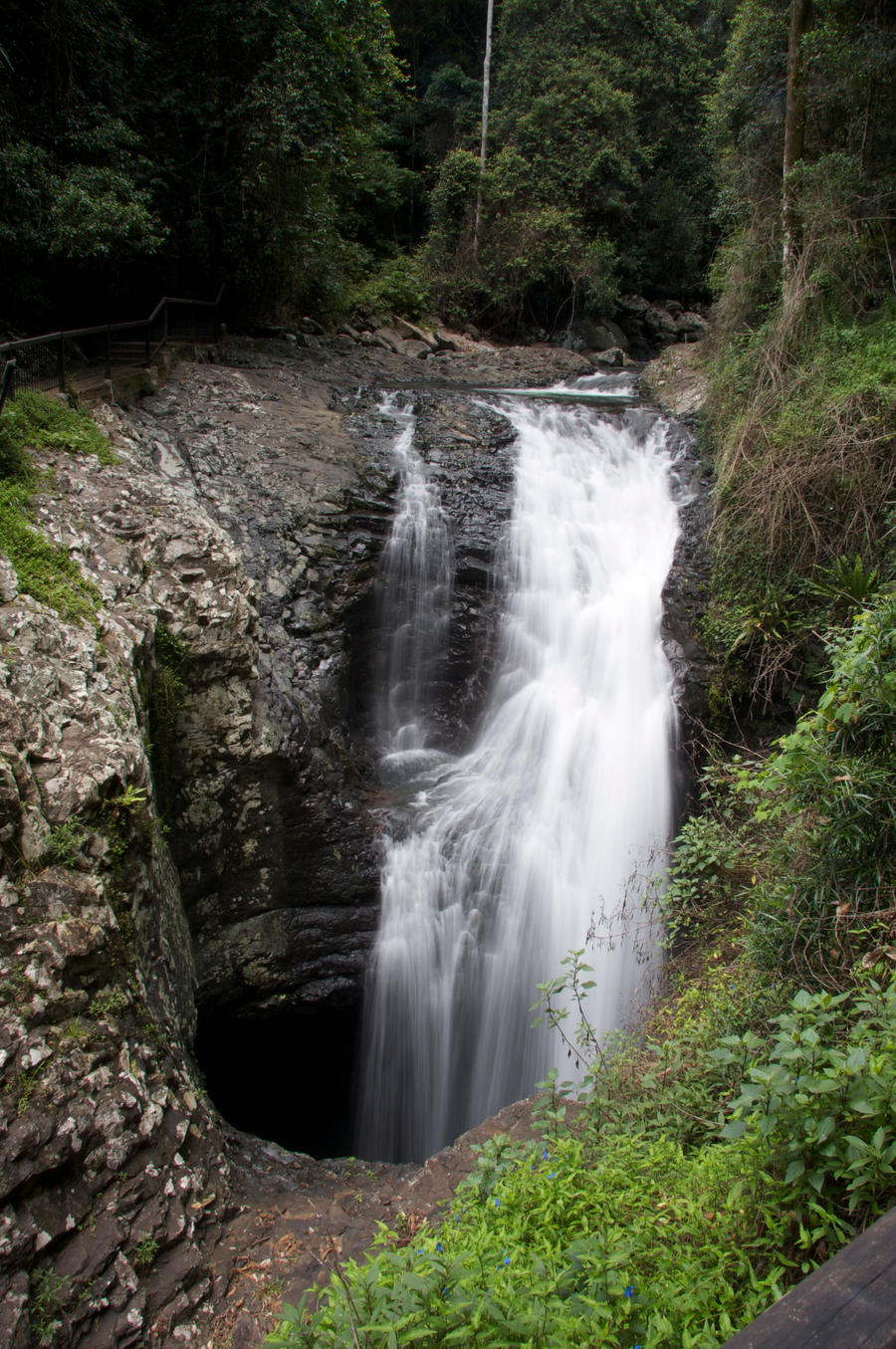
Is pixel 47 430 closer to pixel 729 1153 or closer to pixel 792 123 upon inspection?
pixel 729 1153

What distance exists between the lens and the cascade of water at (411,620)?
8.39 metres

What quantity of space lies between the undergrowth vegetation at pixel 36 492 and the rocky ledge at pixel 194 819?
149mm

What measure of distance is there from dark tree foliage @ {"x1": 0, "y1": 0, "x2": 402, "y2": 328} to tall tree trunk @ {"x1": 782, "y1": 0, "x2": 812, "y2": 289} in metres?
6.55

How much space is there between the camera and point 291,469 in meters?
8.65

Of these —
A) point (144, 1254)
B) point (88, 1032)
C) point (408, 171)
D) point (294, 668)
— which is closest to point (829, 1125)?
point (144, 1254)

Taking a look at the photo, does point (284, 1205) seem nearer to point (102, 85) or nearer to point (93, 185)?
point (93, 185)

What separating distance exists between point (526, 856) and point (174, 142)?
1265 cm

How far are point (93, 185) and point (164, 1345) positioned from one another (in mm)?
11586

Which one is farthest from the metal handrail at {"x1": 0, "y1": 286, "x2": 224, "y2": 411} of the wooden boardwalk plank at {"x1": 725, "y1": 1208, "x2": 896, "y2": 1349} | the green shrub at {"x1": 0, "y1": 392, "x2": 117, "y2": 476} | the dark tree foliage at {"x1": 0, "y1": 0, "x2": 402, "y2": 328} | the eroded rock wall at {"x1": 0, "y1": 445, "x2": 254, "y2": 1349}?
the wooden boardwalk plank at {"x1": 725, "y1": 1208, "x2": 896, "y2": 1349}

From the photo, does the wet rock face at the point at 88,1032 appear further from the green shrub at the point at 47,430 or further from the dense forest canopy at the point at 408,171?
the dense forest canopy at the point at 408,171

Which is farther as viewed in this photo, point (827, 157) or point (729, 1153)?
point (827, 157)

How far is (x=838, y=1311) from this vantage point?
4.16 ft

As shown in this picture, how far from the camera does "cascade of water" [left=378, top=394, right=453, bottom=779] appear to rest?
27.5ft

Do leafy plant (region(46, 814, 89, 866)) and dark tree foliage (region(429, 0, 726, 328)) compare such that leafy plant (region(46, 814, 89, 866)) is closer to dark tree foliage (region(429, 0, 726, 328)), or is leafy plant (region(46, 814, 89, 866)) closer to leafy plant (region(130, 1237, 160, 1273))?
leafy plant (region(130, 1237, 160, 1273))
